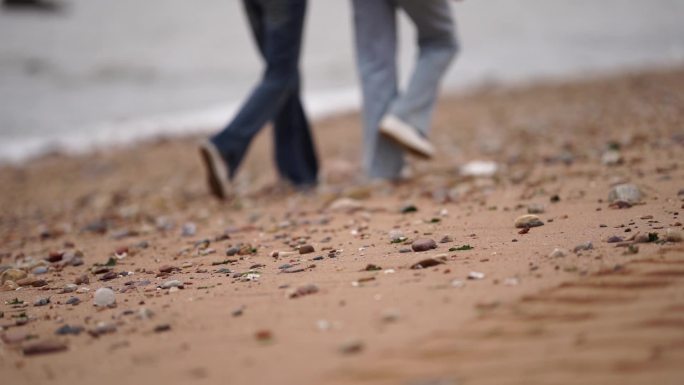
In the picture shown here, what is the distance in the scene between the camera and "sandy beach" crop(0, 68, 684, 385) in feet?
5.00

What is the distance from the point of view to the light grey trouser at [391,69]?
3.95m

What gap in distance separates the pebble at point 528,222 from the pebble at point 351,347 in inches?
44.8

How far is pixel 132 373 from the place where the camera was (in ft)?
5.22

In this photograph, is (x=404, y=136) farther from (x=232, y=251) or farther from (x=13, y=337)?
(x=13, y=337)

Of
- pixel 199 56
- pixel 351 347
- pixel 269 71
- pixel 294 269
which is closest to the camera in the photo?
pixel 351 347

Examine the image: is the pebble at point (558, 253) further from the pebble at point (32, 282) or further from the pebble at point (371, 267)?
the pebble at point (32, 282)

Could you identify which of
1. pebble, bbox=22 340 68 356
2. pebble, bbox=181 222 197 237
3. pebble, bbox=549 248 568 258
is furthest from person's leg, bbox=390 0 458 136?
pebble, bbox=22 340 68 356

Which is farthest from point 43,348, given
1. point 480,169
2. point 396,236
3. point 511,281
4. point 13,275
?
point 480,169

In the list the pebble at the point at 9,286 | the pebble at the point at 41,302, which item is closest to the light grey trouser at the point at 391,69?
the pebble at the point at 9,286

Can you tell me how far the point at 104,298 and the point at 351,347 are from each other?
2.73ft

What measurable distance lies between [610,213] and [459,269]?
80 cm

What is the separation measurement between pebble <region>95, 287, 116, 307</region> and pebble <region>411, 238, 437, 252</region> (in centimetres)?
86

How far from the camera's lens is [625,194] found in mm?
2795

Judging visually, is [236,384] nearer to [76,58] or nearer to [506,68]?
[506,68]
